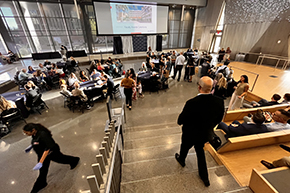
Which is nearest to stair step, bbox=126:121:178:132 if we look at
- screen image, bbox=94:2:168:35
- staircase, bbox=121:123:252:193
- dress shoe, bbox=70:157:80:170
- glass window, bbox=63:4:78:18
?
staircase, bbox=121:123:252:193

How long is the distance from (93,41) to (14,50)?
7.29m

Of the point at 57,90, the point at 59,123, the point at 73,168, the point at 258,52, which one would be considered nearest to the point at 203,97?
the point at 73,168

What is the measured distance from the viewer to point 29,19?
39.1 feet

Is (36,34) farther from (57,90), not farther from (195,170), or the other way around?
(195,170)

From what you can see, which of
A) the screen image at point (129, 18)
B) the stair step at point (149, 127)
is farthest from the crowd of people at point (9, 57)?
the stair step at point (149, 127)

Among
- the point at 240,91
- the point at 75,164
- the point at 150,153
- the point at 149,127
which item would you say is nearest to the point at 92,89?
the point at 149,127

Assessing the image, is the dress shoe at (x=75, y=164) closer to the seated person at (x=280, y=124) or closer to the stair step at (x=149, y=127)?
the stair step at (x=149, y=127)

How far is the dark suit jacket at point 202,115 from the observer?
1.61 meters

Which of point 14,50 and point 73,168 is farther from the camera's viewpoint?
point 14,50

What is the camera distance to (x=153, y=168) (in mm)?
2074

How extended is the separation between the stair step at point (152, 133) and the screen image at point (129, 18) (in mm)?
11958

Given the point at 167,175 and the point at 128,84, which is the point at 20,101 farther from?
the point at 167,175

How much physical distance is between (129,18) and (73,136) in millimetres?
12683

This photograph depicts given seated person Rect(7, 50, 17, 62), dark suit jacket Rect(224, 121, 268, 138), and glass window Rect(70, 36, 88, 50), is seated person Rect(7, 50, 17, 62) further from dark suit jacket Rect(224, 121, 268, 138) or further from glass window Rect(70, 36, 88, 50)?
dark suit jacket Rect(224, 121, 268, 138)
